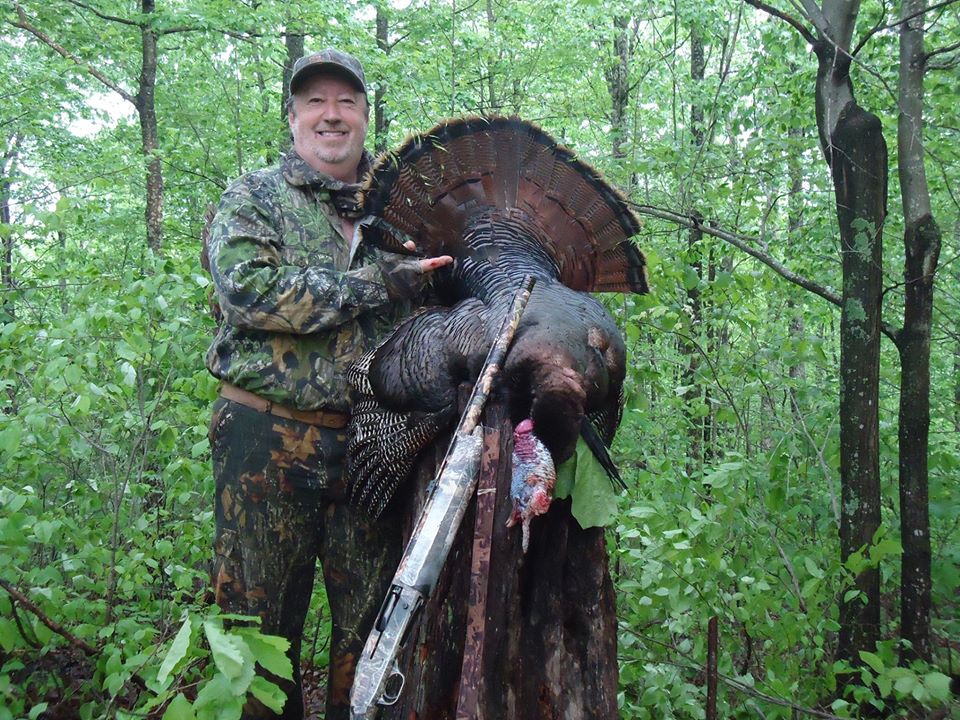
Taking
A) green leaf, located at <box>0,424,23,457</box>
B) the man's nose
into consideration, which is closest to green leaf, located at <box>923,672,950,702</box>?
the man's nose

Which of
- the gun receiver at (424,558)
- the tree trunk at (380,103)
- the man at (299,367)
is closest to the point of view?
the gun receiver at (424,558)

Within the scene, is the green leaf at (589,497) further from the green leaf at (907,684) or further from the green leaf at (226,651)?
the green leaf at (907,684)

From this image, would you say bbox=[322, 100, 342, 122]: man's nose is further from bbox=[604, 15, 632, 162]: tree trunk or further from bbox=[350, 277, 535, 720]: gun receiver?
bbox=[604, 15, 632, 162]: tree trunk

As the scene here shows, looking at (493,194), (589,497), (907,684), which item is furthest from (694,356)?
(589,497)

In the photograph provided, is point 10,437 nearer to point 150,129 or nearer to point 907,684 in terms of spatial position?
point 907,684

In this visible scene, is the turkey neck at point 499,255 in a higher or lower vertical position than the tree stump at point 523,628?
higher

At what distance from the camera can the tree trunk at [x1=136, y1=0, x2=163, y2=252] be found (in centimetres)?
1010

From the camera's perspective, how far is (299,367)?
10.8 feet

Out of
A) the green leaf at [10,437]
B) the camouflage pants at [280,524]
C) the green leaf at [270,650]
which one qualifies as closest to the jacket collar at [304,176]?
the camouflage pants at [280,524]

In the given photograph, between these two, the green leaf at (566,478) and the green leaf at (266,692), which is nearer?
the green leaf at (266,692)

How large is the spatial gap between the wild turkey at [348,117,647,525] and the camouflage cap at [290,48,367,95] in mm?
754

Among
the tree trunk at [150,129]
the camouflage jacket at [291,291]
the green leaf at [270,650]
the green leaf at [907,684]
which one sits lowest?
the green leaf at [907,684]

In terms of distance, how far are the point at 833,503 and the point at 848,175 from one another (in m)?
1.84

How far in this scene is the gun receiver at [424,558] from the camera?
157cm
